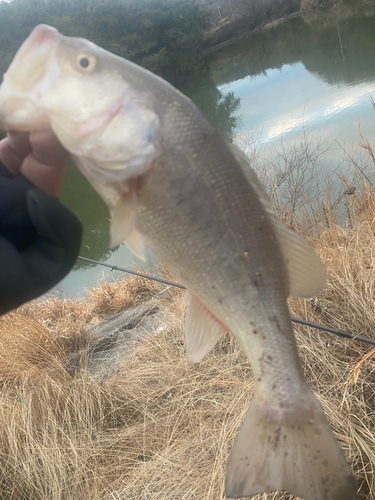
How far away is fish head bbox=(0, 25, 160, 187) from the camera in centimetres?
111

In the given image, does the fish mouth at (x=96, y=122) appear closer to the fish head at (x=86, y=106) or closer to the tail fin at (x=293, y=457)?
the fish head at (x=86, y=106)

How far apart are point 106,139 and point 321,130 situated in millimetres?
8122

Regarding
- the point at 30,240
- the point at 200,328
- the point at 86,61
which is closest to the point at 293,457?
the point at 200,328

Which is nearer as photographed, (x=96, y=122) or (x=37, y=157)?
(x=96, y=122)

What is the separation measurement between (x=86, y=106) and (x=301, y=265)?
91cm

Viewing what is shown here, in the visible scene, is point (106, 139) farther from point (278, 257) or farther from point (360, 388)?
point (360, 388)

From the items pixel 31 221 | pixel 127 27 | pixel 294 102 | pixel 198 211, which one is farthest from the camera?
pixel 127 27

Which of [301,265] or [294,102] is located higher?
[301,265]

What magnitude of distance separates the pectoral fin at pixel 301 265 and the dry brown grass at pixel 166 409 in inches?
52.0

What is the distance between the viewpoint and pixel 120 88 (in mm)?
1146

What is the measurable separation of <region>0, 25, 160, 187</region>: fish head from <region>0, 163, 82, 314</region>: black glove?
0.22 meters

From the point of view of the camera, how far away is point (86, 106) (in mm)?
1131

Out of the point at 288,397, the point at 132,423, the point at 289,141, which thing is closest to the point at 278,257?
the point at 288,397

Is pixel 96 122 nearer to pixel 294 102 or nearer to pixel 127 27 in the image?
pixel 294 102
